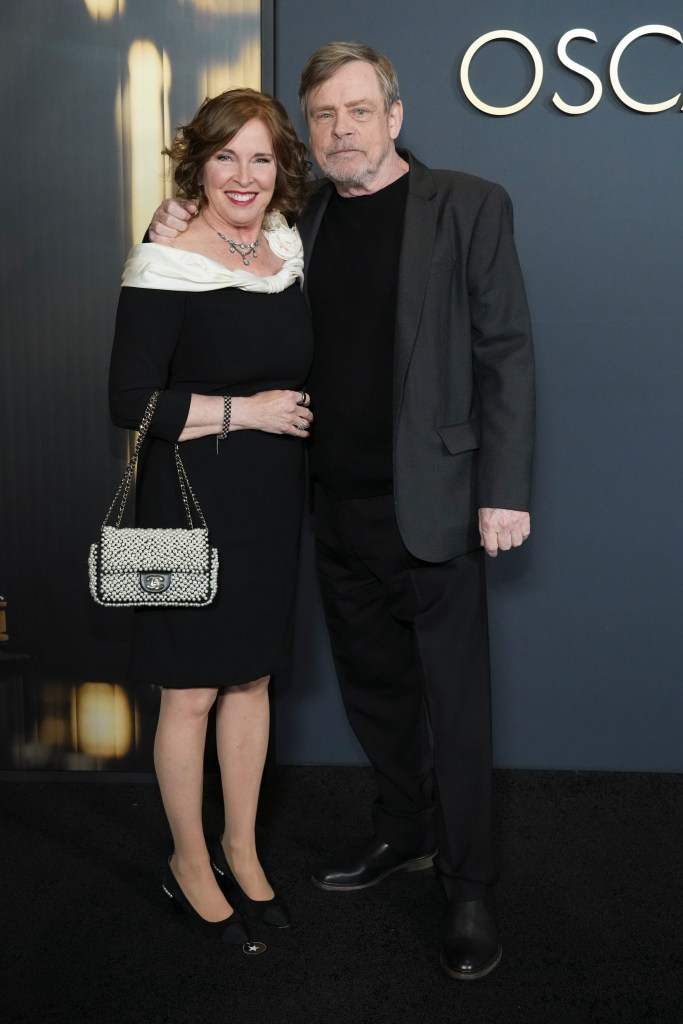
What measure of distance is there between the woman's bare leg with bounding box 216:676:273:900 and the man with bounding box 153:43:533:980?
392 millimetres

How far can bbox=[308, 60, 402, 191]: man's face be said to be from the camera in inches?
86.2

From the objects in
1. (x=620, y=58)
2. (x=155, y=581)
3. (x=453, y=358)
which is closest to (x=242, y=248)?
(x=453, y=358)

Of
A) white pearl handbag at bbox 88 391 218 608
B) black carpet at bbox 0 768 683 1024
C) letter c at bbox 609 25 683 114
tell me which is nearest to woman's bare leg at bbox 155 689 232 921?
black carpet at bbox 0 768 683 1024

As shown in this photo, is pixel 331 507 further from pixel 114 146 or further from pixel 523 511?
pixel 114 146

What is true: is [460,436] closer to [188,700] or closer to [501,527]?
[501,527]

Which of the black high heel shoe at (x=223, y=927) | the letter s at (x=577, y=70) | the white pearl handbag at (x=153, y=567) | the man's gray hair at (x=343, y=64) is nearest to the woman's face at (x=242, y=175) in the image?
the man's gray hair at (x=343, y=64)

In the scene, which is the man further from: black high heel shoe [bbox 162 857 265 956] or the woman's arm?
black high heel shoe [bbox 162 857 265 956]

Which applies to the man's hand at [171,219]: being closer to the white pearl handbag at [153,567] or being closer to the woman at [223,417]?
the woman at [223,417]

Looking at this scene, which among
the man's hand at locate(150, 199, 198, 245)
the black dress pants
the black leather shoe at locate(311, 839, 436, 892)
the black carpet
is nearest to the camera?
the black carpet

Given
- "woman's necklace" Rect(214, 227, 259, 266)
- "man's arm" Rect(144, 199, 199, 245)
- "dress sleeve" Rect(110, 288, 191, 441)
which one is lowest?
"dress sleeve" Rect(110, 288, 191, 441)

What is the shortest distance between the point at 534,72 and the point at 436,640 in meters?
1.61

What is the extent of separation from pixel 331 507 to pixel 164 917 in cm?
103

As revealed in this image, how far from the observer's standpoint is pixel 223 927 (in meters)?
2.22

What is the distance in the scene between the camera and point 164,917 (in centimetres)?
233
